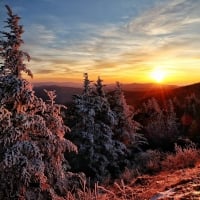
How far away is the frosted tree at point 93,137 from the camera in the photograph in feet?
97.0

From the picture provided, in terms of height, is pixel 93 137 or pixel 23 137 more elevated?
pixel 23 137

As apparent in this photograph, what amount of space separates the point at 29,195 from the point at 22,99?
3517mm

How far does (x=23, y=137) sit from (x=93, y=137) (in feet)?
56.7

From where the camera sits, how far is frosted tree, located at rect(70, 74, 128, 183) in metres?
29.6

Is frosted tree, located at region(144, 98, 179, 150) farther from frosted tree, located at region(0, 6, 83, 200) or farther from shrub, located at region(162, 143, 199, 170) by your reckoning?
frosted tree, located at region(0, 6, 83, 200)

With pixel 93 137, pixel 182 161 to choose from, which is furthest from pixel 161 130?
pixel 182 161

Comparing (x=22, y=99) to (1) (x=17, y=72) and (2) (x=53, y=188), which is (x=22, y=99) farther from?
(2) (x=53, y=188)

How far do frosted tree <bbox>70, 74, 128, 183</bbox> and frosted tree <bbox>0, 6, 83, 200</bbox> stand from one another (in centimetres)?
1510

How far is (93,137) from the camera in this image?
2992 cm

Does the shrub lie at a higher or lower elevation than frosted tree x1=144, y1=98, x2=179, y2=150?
higher

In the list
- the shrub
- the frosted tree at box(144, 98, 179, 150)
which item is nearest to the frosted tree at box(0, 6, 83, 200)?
the shrub

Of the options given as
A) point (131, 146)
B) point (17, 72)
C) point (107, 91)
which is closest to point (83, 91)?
point (107, 91)

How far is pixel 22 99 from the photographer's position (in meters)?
13.2

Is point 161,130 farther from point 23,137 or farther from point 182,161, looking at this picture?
point 23,137
